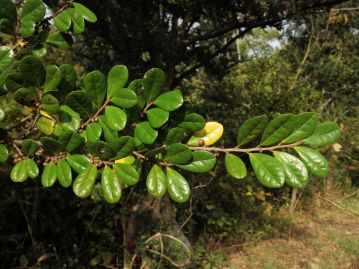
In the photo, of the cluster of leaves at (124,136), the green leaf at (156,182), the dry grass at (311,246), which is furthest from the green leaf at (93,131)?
the dry grass at (311,246)

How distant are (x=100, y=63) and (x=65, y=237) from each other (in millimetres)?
1398

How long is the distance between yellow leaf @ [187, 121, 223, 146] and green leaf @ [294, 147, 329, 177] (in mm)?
152

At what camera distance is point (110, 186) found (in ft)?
1.98

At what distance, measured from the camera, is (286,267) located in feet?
13.0

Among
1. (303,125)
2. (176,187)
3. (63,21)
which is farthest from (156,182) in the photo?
(63,21)

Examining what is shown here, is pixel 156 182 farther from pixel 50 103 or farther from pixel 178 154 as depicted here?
pixel 50 103

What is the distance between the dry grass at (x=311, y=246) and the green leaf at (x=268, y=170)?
133 inches

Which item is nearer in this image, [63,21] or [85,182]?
[85,182]

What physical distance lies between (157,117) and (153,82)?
0.06m

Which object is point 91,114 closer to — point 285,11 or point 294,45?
point 285,11

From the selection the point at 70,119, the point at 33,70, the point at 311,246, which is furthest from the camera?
the point at 311,246

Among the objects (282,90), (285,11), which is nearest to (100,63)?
(285,11)

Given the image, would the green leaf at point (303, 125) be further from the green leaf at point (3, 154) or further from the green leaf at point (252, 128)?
the green leaf at point (3, 154)

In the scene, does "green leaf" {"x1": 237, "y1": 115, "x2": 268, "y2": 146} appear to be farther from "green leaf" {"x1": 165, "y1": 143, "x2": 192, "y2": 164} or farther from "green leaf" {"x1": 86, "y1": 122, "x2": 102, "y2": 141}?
"green leaf" {"x1": 86, "y1": 122, "x2": 102, "y2": 141}
